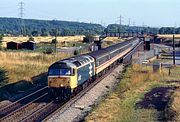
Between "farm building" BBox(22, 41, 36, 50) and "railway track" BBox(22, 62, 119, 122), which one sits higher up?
"farm building" BBox(22, 41, 36, 50)

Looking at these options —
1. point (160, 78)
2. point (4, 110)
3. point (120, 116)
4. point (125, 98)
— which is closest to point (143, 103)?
point (125, 98)

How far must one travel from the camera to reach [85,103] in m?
31.1

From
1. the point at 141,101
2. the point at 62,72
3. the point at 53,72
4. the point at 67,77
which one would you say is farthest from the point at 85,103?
the point at 141,101

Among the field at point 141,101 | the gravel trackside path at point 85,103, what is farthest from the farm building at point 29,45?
the gravel trackside path at point 85,103

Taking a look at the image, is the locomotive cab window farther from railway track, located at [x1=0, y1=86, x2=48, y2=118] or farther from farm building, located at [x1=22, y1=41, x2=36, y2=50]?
farm building, located at [x1=22, y1=41, x2=36, y2=50]

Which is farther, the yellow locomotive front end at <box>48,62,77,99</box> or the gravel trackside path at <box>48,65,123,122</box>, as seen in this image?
the yellow locomotive front end at <box>48,62,77,99</box>

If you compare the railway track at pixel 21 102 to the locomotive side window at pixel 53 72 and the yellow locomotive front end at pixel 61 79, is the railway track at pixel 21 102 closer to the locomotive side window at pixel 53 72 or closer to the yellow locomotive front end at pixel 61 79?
the yellow locomotive front end at pixel 61 79

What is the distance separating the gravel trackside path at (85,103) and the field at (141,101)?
0.87 m

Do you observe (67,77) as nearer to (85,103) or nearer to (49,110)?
(85,103)

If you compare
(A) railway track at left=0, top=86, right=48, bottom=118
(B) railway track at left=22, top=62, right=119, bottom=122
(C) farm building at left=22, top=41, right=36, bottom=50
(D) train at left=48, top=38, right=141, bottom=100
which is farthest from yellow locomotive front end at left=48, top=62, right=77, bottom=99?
(C) farm building at left=22, top=41, right=36, bottom=50

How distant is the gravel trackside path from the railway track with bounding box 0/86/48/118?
3411 mm

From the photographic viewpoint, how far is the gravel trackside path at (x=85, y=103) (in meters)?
25.8

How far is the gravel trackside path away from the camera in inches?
1014

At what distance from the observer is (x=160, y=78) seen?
46.9 m
